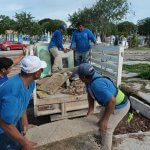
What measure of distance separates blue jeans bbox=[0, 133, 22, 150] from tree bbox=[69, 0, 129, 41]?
46.3 m

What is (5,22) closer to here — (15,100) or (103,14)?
(103,14)

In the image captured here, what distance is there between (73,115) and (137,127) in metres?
1.32

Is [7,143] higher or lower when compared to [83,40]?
lower

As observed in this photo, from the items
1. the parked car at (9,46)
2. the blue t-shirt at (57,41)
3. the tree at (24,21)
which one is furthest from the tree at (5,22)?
the blue t-shirt at (57,41)

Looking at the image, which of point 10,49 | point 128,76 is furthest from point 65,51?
point 10,49

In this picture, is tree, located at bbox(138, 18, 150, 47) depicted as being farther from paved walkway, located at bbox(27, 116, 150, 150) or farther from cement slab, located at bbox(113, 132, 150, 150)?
paved walkway, located at bbox(27, 116, 150, 150)

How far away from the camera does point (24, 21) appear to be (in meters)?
52.3

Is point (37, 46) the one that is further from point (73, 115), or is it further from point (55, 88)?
point (73, 115)

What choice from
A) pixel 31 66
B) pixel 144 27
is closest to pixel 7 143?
pixel 31 66

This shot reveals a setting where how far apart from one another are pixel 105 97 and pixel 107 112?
0.21m

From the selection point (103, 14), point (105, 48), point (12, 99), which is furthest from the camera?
point (103, 14)

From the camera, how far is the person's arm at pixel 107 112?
4059 mm

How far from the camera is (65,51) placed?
9141mm

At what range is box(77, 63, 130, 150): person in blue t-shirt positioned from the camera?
4069 millimetres
